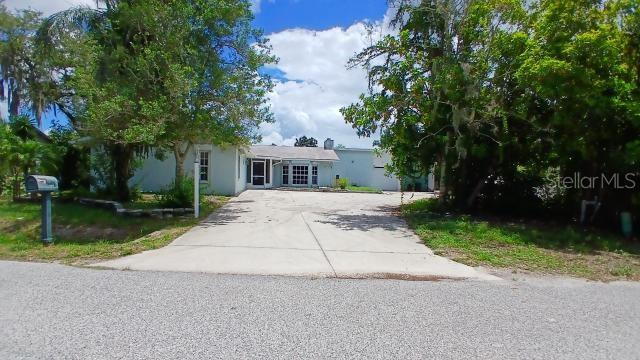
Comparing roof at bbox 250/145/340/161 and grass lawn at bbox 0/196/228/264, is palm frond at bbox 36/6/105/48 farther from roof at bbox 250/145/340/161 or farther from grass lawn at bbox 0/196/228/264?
roof at bbox 250/145/340/161

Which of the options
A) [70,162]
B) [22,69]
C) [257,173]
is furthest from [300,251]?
[257,173]

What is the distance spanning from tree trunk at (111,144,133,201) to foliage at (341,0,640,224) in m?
8.36

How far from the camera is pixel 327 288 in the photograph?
5.89 meters

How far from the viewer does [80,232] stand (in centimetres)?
1147

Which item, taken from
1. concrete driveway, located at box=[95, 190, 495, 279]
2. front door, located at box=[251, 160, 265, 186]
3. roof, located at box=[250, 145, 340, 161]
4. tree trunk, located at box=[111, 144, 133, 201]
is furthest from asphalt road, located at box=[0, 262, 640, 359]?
roof, located at box=[250, 145, 340, 161]

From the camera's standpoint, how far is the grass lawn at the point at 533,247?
7.72 metres

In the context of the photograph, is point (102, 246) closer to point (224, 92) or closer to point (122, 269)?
point (122, 269)

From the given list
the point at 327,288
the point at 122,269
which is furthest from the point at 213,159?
the point at 327,288

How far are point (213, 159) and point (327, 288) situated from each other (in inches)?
691

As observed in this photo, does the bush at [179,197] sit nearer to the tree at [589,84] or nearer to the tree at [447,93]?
the tree at [447,93]

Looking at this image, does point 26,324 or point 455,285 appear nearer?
point 26,324

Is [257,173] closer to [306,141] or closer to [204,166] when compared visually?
[204,166]

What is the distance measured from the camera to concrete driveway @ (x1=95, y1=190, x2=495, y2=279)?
698 cm
